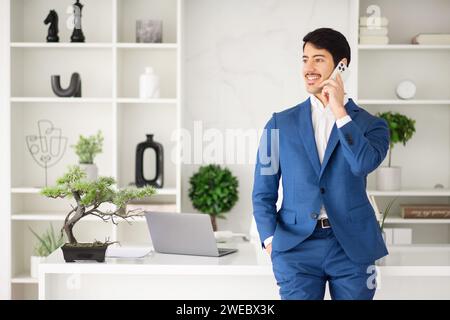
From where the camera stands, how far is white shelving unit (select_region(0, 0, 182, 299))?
455 centimetres

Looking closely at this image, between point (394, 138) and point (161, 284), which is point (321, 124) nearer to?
point (161, 284)

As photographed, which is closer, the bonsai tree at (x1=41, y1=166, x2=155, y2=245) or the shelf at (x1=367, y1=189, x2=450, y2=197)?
the bonsai tree at (x1=41, y1=166, x2=155, y2=245)

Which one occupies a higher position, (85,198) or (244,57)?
(244,57)

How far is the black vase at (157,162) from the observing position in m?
4.43

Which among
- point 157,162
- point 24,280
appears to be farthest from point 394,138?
point 24,280

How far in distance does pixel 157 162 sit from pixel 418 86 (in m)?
1.78

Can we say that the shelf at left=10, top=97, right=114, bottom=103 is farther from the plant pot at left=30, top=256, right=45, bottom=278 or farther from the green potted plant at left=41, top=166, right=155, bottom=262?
the green potted plant at left=41, top=166, right=155, bottom=262

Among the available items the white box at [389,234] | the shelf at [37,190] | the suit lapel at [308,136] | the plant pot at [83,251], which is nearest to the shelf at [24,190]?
the shelf at [37,190]

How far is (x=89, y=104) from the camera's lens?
4.66 meters

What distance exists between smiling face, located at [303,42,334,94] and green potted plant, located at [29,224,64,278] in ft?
Answer: 7.90

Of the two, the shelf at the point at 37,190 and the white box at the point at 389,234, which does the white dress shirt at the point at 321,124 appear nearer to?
the shelf at the point at 37,190

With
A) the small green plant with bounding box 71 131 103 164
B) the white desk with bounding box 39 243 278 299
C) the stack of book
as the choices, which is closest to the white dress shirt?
the white desk with bounding box 39 243 278 299

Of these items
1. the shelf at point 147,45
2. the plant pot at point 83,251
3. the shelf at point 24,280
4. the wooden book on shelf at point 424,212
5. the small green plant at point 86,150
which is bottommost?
the shelf at point 24,280

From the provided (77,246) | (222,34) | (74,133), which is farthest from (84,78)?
(77,246)
